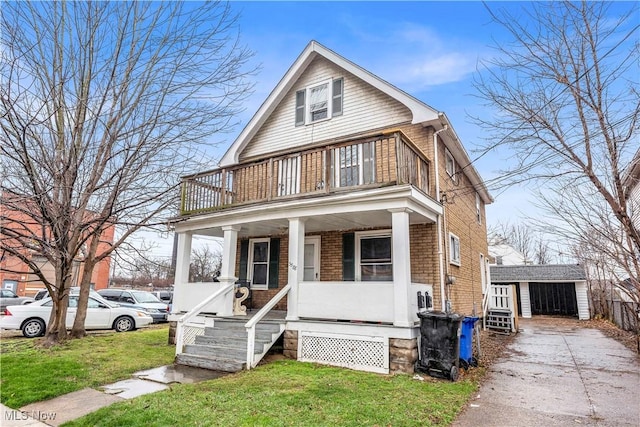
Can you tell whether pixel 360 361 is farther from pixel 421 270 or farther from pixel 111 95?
pixel 111 95

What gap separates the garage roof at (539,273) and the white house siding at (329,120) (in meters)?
17.2

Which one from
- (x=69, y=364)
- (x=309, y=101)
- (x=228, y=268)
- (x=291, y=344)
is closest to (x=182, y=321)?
(x=228, y=268)

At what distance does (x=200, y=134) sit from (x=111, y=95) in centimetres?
193

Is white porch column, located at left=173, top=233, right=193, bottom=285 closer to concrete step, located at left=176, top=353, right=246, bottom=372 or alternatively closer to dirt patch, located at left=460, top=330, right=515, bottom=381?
concrete step, located at left=176, top=353, right=246, bottom=372

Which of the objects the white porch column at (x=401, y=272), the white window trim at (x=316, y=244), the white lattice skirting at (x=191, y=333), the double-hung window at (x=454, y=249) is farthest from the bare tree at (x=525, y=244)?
the white lattice skirting at (x=191, y=333)

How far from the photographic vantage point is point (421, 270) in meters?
9.28

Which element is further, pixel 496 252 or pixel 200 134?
pixel 496 252

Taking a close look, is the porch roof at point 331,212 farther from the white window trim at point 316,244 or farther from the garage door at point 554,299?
the garage door at point 554,299

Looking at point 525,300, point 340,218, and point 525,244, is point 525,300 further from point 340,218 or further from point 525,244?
point 525,244

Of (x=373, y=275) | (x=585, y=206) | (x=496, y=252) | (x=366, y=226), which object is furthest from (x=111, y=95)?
(x=496, y=252)

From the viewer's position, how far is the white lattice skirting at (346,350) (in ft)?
24.1

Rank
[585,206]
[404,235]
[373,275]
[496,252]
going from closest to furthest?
[404,235]
[585,206]
[373,275]
[496,252]

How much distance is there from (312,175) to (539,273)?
64.5 feet

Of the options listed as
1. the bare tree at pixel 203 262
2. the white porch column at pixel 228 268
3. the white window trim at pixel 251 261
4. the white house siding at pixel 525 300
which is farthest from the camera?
the bare tree at pixel 203 262
